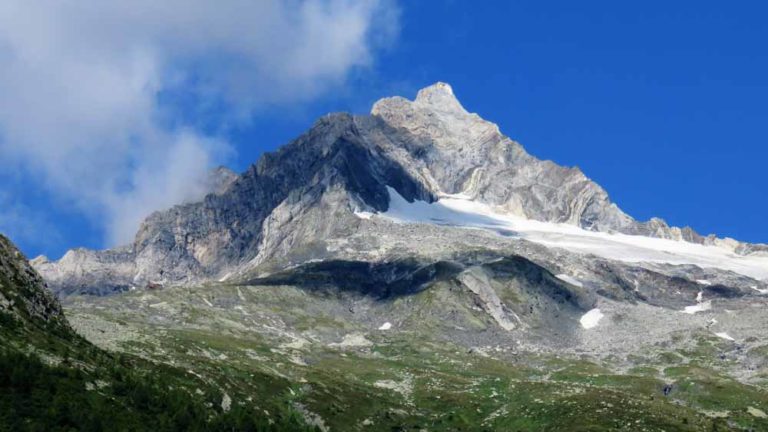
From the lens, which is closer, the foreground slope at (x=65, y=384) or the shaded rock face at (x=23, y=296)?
the foreground slope at (x=65, y=384)

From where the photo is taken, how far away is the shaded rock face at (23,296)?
Answer: 295 ft

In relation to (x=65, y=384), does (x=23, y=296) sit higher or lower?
higher

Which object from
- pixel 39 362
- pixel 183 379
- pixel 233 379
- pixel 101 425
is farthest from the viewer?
pixel 233 379

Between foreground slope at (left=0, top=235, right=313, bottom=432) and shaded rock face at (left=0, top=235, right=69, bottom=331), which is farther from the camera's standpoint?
shaded rock face at (left=0, top=235, right=69, bottom=331)

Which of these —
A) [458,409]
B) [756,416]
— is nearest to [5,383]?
[458,409]

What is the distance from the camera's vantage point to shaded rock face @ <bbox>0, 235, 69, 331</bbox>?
9000cm

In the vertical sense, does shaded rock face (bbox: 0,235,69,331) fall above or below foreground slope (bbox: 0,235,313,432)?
above

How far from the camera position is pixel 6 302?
293 feet

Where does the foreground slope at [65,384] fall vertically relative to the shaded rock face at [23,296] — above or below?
below

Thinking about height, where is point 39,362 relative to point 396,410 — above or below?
above

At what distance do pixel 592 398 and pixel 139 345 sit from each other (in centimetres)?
8702

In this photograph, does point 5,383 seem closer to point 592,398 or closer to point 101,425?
point 101,425

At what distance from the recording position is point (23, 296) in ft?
314

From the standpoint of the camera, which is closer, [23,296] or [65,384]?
[65,384]
